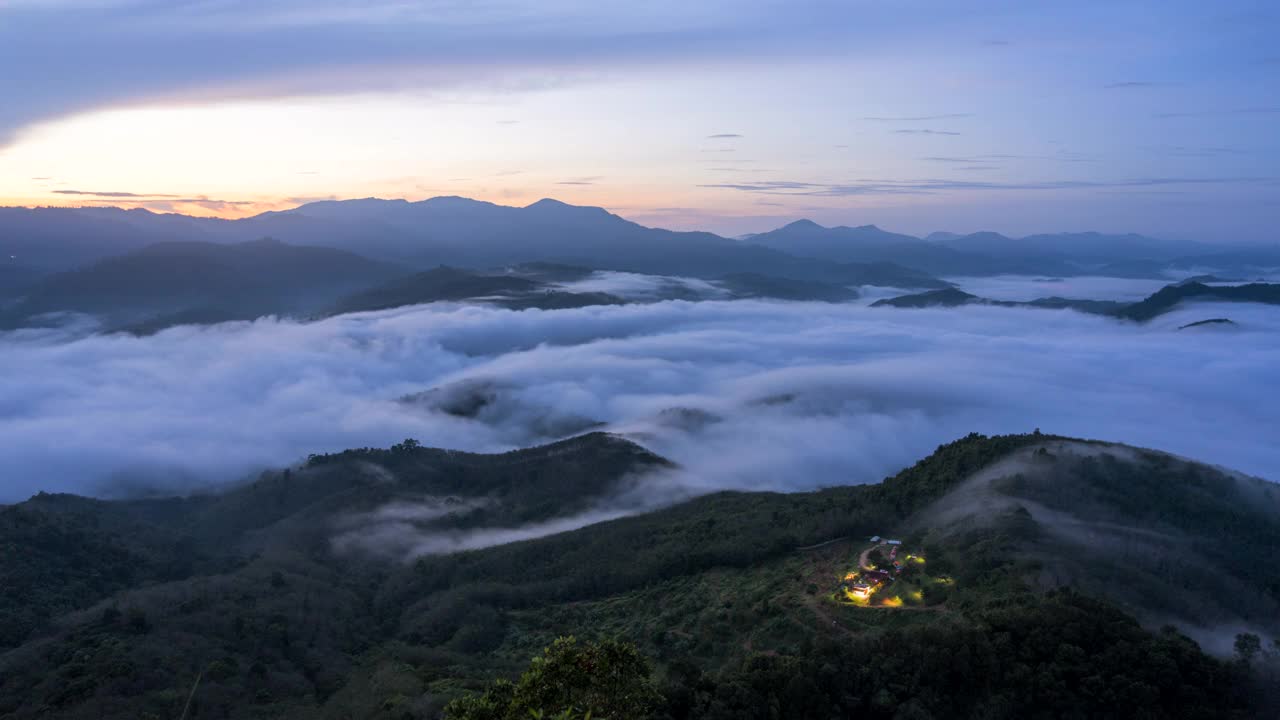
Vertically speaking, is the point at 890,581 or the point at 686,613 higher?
the point at 890,581

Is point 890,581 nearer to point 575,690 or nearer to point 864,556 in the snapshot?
point 864,556

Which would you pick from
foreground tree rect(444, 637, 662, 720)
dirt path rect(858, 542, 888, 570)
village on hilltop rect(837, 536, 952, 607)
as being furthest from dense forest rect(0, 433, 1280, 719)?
dirt path rect(858, 542, 888, 570)

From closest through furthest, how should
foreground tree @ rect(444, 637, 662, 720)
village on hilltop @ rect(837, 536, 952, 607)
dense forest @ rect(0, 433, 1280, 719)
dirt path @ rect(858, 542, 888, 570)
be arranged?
1. foreground tree @ rect(444, 637, 662, 720)
2. dense forest @ rect(0, 433, 1280, 719)
3. village on hilltop @ rect(837, 536, 952, 607)
4. dirt path @ rect(858, 542, 888, 570)

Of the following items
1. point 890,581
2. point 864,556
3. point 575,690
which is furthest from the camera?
point 864,556

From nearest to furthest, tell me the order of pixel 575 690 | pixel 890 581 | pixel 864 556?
pixel 575 690 → pixel 890 581 → pixel 864 556

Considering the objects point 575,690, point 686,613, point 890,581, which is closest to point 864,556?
point 890,581

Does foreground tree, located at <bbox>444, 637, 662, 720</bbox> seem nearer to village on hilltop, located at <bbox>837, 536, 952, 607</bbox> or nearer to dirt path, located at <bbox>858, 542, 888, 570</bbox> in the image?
village on hilltop, located at <bbox>837, 536, 952, 607</bbox>

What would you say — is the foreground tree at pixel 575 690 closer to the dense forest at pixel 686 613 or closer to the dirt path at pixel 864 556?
the dense forest at pixel 686 613
